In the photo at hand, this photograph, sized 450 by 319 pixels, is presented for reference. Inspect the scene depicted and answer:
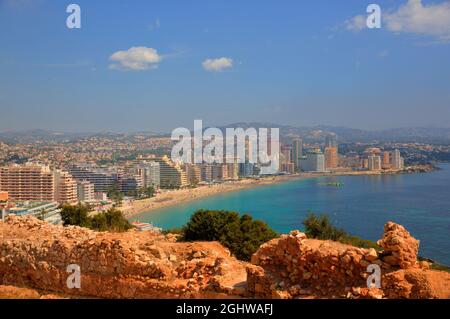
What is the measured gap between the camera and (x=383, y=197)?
2032 inches

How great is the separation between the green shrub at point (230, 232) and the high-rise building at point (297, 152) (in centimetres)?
7279

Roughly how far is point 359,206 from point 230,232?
39.6 metres

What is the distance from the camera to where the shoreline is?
1943 inches

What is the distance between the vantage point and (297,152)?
83000 mm

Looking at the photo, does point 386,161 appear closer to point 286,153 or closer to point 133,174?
point 286,153

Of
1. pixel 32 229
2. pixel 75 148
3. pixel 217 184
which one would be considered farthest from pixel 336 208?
pixel 75 148

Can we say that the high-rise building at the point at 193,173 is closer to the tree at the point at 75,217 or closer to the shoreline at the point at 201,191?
the shoreline at the point at 201,191

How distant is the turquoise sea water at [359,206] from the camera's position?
34062 millimetres

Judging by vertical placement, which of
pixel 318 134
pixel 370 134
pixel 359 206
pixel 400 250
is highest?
pixel 370 134

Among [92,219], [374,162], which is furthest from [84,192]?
[374,162]

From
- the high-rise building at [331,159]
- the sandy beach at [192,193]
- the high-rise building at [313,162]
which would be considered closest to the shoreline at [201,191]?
the sandy beach at [192,193]

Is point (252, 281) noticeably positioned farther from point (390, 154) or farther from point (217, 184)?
point (390, 154)

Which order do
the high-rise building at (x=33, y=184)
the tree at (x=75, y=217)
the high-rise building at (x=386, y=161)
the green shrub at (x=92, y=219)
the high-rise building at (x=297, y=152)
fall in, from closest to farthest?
the green shrub at (x=92, y=219) → the tree at (x=75, y=217) → the high-rise building at (x=33, y=184) → the high-rise building at (x=386, y=161) → the high-rise building at (x=297, y=152)

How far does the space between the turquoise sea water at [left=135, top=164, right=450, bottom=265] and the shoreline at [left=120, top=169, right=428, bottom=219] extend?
60.2 inches
